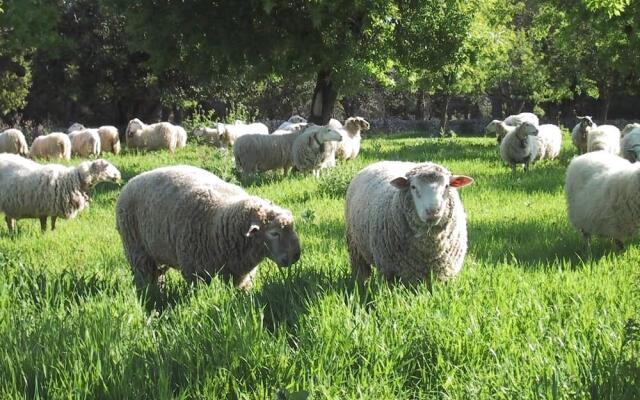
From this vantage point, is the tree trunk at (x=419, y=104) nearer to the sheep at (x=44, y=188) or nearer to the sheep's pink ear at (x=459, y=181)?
the sheep at (x=44, y=188)

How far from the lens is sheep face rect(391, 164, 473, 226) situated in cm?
390

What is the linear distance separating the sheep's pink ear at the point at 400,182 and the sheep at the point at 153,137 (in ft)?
56.1

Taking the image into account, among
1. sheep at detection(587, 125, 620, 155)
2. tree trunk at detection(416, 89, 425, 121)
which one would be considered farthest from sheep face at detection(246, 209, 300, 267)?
tree trunk at detection(416, 89, 425, 121)

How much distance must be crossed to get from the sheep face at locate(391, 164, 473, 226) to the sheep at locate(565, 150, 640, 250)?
2312mm

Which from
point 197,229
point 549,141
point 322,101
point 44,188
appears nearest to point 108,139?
point 322,101

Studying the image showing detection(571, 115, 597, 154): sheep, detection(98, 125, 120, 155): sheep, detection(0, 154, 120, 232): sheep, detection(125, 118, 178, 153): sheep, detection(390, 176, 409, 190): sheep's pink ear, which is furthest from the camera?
detection(125, 118, 178, 153): sheep

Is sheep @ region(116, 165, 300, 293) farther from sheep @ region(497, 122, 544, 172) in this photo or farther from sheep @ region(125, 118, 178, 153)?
sheep @ region(125, 118, 178, 153)

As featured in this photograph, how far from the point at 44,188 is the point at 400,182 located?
5921mm

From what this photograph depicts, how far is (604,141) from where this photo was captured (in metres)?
12.3

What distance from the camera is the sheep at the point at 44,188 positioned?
26.9ft

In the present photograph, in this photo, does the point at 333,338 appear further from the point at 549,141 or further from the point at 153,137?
the point at 153,137

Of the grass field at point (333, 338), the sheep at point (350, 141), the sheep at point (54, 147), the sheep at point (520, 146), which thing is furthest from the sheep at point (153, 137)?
the grass field at point (333, 338)

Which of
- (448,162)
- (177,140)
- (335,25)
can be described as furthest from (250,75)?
(177,140)

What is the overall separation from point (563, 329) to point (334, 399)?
1.43 meters
